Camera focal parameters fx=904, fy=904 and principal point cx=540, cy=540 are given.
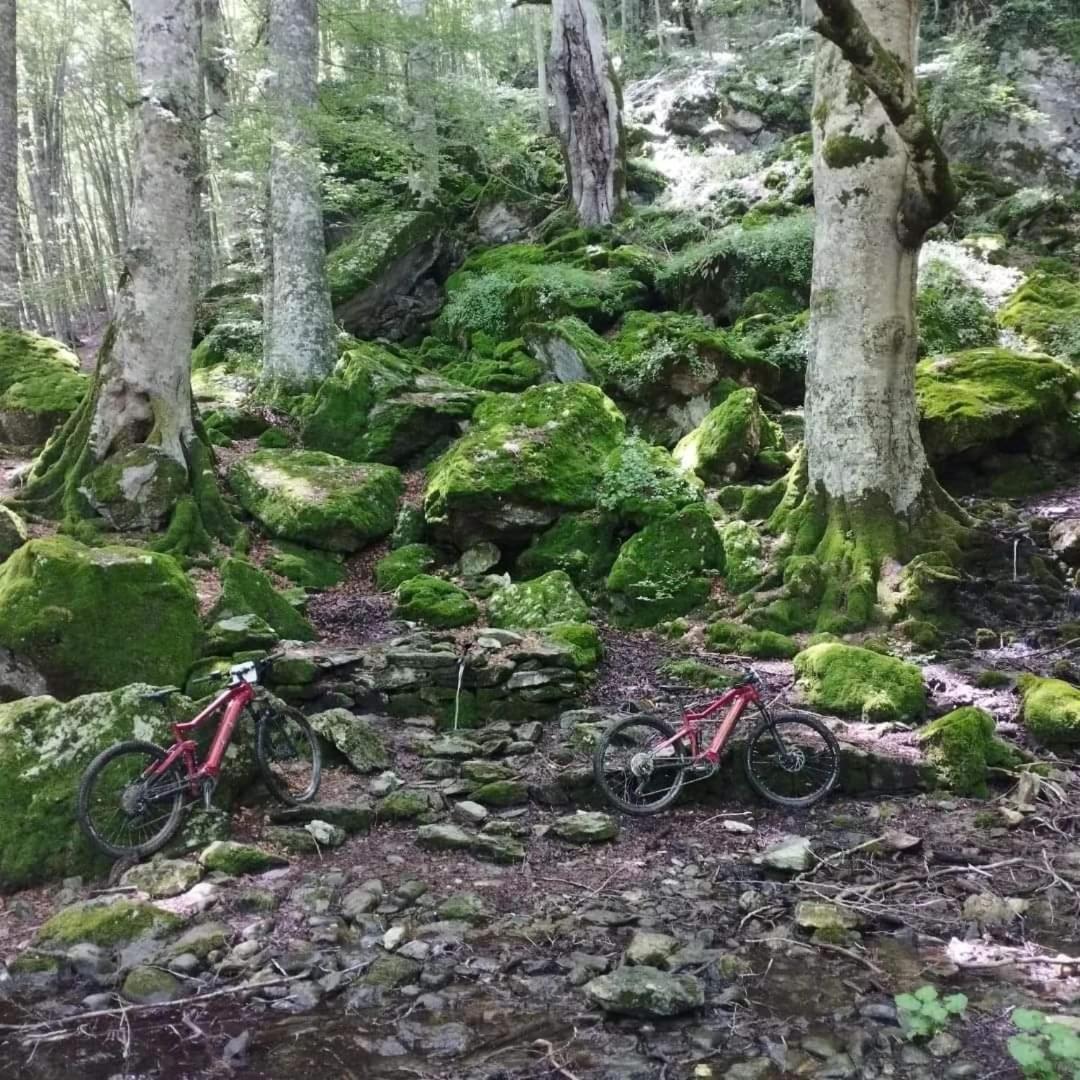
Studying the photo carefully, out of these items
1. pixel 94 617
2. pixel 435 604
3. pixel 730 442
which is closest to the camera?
pixel 94 617

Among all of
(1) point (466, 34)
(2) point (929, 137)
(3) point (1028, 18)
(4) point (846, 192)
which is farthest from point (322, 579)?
(3) point (1028, 18)

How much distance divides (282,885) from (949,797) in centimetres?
405

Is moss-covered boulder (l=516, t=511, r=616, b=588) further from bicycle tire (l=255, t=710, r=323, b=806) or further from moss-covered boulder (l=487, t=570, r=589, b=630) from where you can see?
bicycle tire (l=255, t=710, r=323, b=806)

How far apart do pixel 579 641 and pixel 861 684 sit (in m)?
2.23

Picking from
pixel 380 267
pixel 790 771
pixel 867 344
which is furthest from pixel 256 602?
pixel 380 267

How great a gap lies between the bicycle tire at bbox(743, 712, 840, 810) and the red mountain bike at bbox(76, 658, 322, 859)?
279cm

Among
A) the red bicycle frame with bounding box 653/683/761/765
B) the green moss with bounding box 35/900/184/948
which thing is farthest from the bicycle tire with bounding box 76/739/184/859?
the red bicycle frame with bounding box 653/683/761/765

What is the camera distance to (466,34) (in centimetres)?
1459

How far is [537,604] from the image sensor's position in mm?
8289

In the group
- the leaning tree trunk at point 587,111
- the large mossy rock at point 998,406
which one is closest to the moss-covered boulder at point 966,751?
the large mossy rock at point 998,406

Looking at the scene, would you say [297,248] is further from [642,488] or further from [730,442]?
[730,442]

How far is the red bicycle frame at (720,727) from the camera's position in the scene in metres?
5.71

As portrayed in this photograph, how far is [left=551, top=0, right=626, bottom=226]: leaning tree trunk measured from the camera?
17234 millimetres

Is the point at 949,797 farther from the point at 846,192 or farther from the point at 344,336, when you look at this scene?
the point at 344,336
